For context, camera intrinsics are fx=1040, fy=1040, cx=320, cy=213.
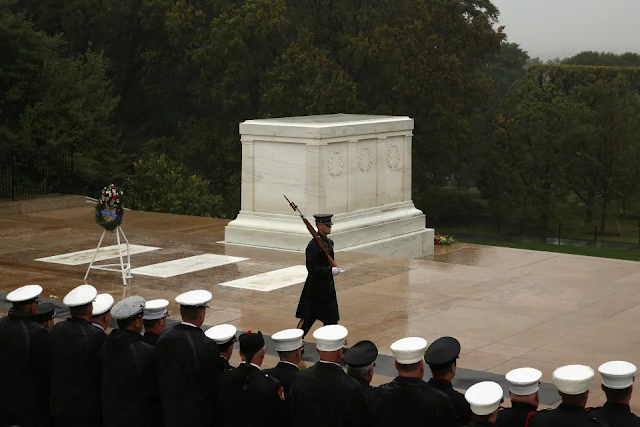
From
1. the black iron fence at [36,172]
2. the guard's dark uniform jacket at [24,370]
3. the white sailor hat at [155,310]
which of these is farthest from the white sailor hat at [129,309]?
the black iron fence at [36,172]

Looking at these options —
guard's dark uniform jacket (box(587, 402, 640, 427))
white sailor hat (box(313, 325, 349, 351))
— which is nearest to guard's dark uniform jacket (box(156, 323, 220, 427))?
white sailor hat (box(313, 325, 349, 351))

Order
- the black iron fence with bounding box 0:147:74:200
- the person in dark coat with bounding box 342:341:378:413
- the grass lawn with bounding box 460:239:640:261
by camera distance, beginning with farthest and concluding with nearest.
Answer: the grass lawn with bounding box 460:239:640:261, the black iron fence with bounding box 0:147:74:200, the person in dark coat with bounding box 342:341:378:413

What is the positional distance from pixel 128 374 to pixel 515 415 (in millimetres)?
2801

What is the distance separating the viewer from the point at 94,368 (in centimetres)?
764

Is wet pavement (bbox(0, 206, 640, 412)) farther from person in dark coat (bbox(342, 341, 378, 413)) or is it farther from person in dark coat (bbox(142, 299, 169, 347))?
person in dark coat (bbox(342, 341, 378, 413))

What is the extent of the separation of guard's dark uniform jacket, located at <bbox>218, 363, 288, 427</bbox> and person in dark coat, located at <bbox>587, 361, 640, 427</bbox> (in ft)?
6.57

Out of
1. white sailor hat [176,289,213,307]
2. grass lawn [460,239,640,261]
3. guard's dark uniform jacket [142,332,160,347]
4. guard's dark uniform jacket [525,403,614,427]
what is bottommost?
grass lawn [460,239,640,261]

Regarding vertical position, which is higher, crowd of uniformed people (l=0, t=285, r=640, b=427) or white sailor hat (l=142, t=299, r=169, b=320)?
white sailor hat (l=142, t=299, r=169, b=320)

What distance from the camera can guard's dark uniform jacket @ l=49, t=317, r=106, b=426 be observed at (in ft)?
24.9

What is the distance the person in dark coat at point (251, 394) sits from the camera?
265 inches

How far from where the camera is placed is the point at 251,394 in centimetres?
675

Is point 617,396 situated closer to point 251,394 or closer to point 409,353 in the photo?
point 409,353

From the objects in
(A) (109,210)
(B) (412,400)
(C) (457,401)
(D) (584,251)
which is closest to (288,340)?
(B) (412,400)

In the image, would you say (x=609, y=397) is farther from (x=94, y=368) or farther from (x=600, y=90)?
(x=600, y=90)
